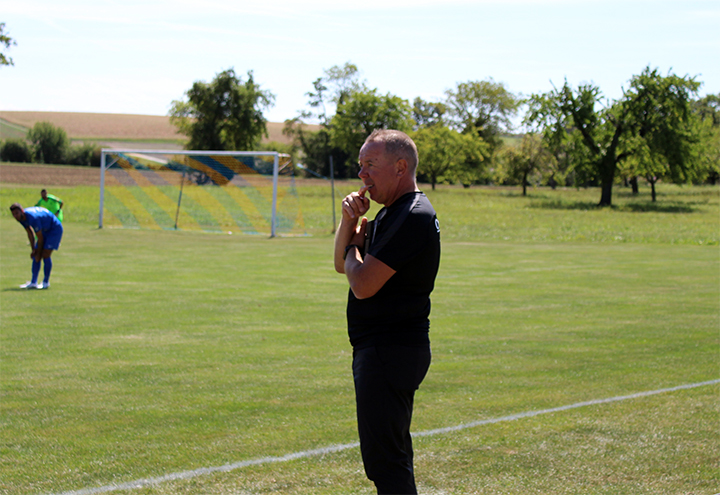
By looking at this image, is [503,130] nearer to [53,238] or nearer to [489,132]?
[489,132]

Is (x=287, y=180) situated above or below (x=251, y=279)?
above

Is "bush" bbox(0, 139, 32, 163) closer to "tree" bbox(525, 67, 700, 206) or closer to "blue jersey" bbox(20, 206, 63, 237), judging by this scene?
"tree" bbox(525, 67, 700, 206)

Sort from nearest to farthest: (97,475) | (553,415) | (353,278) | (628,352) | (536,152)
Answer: (353,278), (97,475), (553,415), (628,352), (536,152)

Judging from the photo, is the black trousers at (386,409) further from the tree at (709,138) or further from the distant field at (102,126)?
the distant field at (102,126)

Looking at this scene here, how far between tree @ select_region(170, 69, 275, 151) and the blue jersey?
6946 cm

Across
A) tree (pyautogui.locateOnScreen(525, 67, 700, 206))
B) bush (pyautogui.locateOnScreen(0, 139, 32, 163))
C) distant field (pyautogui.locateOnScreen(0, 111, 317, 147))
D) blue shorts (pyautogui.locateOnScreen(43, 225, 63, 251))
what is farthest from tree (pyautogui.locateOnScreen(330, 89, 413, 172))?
blue shorts (pyautogui.locateOnScreen(43, 225, 63, 251))

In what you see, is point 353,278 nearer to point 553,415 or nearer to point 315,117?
point 553,415

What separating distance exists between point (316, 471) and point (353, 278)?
83.2 inches

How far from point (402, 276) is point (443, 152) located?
265ft

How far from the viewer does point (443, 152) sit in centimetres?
8281

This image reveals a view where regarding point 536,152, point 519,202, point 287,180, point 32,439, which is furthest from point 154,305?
point 536,152

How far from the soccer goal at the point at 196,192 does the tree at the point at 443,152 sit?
45.1m

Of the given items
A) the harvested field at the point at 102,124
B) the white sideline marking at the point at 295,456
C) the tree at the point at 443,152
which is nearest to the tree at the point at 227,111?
the tree at the point at 443,152

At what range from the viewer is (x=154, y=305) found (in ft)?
39.1
